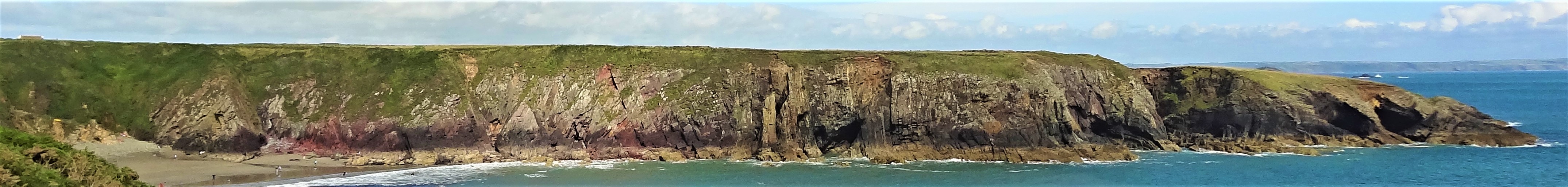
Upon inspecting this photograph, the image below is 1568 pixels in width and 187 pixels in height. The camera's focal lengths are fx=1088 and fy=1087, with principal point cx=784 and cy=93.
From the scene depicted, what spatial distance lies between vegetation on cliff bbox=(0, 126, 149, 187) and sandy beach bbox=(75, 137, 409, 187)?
14.6 metres

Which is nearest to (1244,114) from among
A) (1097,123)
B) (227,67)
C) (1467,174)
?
(1097,123)

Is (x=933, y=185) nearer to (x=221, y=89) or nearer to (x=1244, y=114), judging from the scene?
(x=1244, y=114)

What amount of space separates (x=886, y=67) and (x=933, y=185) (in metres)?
17.6

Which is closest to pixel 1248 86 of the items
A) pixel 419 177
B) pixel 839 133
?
pixel 839 133

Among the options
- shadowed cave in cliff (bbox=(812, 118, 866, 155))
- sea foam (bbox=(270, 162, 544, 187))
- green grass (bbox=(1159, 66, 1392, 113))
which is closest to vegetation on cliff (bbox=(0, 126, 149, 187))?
sea foam (bbox=(270, 162, 544, 187))

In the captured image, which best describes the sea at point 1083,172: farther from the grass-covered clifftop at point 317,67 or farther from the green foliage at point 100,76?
the green foliage at point 100,76

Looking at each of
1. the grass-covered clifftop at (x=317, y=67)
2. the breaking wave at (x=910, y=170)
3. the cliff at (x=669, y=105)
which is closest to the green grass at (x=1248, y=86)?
the cliff at (x=669, y=105)

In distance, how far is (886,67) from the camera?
2662 inches

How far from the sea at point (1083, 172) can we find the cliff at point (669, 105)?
8.06 ft

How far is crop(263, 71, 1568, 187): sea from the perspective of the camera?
5184cm

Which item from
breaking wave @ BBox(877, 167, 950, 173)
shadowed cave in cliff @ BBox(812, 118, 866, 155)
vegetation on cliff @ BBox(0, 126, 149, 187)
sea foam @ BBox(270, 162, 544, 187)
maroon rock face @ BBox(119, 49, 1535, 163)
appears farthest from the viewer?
shadowed cave in cliff @ BBox(812, 118, 866, 155)

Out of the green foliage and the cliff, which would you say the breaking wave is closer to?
the cliff

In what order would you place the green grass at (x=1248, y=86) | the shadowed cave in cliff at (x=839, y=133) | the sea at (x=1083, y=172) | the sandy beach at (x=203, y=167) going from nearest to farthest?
the sea at (x=1083, y=172) → the sandy beach at (x=203, y=167) → the shadowed cave in cliff at (x=839, y=133) → the green grass at (x=1248, y=86)

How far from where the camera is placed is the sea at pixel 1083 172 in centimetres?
5184
